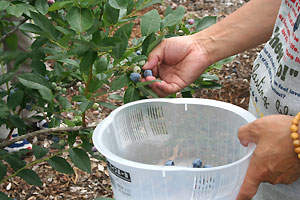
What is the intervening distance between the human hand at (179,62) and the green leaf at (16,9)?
0.40 m

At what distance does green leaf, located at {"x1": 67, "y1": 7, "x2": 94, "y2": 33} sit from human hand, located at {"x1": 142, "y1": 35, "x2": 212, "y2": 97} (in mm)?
334

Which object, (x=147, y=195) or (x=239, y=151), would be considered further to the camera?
(x=239, y=151)

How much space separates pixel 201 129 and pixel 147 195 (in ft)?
1.19

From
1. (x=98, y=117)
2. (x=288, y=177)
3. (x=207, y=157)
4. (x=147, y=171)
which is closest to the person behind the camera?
(x=147, y=171)

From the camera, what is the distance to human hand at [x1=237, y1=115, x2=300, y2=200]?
0.96 metres

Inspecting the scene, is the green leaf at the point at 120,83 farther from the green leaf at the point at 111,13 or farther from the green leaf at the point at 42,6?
the green leaf at the point at 42,6

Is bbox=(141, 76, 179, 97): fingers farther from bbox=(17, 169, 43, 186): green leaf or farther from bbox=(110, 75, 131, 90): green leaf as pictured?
bbox=(17, 169, 43, 186): green leaf

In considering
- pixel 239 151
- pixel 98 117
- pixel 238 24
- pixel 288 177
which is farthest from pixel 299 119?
pixel 98 117

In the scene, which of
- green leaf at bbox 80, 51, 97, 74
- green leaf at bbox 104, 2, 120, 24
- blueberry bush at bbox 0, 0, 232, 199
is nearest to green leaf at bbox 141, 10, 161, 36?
blueberry bush at bbox 0, 0, 232, 199

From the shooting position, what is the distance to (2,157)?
1.42 m

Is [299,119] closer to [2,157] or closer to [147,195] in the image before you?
[147,195]

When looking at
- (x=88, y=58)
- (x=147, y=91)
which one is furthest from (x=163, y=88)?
(x=88, y=58)

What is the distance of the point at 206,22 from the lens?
4.72 feet

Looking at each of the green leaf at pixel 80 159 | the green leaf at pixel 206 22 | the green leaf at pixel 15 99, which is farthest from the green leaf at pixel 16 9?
the green leaf at pixel 206 22
